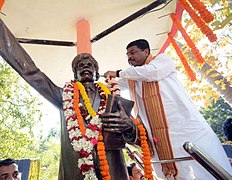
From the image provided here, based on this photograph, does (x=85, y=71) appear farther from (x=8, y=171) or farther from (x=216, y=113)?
(x=216, y=113)

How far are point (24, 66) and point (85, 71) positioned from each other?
52 centimetres

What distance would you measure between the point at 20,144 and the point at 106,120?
5363 mm

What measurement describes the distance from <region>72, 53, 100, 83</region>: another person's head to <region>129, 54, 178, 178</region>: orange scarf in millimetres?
562

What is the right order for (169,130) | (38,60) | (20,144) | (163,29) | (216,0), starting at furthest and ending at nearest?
1. (20,144)
2. (38,60)
3. (163,29)
4. (169,130)
5. (216,0)

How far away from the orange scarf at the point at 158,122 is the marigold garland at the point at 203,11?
3.29 ft

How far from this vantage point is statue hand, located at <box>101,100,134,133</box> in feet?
6.47

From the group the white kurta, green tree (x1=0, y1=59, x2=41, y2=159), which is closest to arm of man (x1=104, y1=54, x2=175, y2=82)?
the white kurta

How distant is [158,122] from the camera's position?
8.45 feet

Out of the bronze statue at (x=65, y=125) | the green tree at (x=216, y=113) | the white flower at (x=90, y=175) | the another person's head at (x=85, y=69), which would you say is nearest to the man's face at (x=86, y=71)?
the another person's head at (x=85, y=69)

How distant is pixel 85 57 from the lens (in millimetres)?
2494

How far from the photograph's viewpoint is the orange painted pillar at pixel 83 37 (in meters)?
4.46

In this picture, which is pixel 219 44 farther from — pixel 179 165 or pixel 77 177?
pixel 77 177

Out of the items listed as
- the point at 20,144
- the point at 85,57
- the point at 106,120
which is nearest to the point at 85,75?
the point at 85,57

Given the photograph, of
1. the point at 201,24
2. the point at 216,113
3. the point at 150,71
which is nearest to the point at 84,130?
the point at 150,71
